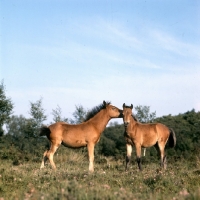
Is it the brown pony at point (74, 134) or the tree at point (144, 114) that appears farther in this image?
the tree at point (144, 114)

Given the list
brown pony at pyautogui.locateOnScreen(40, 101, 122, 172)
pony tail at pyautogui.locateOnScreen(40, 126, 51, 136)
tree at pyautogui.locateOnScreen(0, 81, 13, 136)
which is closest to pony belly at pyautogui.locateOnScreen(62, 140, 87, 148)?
brown pony at pyautogui.locateOnScreen(40, 101, 122, 172)

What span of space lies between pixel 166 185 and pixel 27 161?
13.3 metres

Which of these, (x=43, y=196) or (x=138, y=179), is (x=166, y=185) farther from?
(x=43, y=196)

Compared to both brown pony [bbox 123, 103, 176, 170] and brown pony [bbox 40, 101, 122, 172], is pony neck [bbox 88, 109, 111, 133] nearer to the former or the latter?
brown pony [bbox 40, 101, 122, 172]

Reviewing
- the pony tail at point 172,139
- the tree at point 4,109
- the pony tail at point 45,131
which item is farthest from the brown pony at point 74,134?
the tree at point 4,109

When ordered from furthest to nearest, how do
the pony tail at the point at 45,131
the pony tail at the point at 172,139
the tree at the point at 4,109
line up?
the tree at the point at 4,109 → the pony tail at the point at 172,139 → the pony tail at the point at 45,131

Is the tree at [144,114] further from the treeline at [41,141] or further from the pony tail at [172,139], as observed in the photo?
the pony tail at [172,139]

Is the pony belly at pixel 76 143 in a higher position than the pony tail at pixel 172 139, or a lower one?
lower

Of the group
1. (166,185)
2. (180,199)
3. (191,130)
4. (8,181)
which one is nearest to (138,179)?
(166,185)

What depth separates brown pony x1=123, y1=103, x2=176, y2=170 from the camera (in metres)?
15.6

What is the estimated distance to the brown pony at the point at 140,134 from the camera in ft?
51.3

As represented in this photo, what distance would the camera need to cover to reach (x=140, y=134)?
1599 centimetres

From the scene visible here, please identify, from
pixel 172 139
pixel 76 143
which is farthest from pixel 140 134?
pixel 76 143

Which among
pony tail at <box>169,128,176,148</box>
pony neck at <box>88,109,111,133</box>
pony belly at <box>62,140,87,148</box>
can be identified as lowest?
pony belly at <box>62,140,87,148</box>
